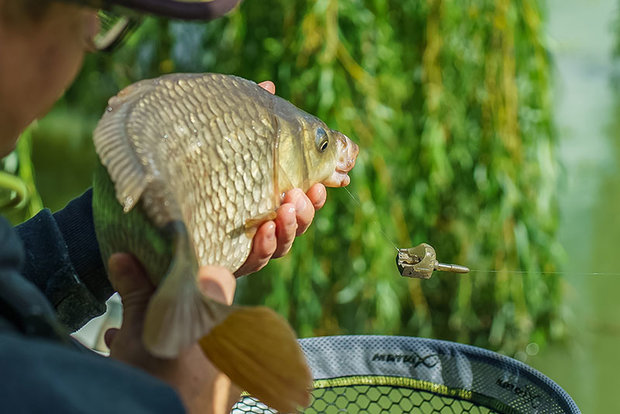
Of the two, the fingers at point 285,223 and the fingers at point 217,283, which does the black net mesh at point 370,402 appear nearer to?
the fingers at point 285,223

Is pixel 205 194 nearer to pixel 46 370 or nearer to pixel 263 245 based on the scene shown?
pixel 263 245

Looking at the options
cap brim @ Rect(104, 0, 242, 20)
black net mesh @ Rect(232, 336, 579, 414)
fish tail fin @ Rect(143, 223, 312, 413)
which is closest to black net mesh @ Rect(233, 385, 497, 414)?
black net mesh @ Rect(232, 336, 579, 414)

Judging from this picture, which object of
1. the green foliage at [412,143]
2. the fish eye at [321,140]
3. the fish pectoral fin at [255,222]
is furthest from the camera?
the green foliage at [412,143]

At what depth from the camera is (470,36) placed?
1.87 m

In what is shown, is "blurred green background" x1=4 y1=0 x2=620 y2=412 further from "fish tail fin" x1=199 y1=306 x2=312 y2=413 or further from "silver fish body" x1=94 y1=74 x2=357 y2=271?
"fish tail fin" x1=199 y1=306 x2=312 y2=413

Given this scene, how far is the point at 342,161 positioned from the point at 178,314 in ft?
1.72

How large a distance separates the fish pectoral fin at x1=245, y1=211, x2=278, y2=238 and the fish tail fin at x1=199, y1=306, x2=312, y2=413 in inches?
9.4

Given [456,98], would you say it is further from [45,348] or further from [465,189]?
[45,348]

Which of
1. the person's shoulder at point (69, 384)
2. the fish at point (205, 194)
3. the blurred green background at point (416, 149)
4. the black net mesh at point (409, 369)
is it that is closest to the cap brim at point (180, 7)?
the fish at point (205, 194)

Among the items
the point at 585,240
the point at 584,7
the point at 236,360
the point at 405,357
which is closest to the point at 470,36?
the point at 405,357

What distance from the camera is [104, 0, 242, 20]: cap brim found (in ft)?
1.65

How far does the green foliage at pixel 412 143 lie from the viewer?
1.73 m

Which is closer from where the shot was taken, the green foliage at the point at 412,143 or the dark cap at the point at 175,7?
the dark cap at the point at 175,7

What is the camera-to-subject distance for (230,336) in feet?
1.66
